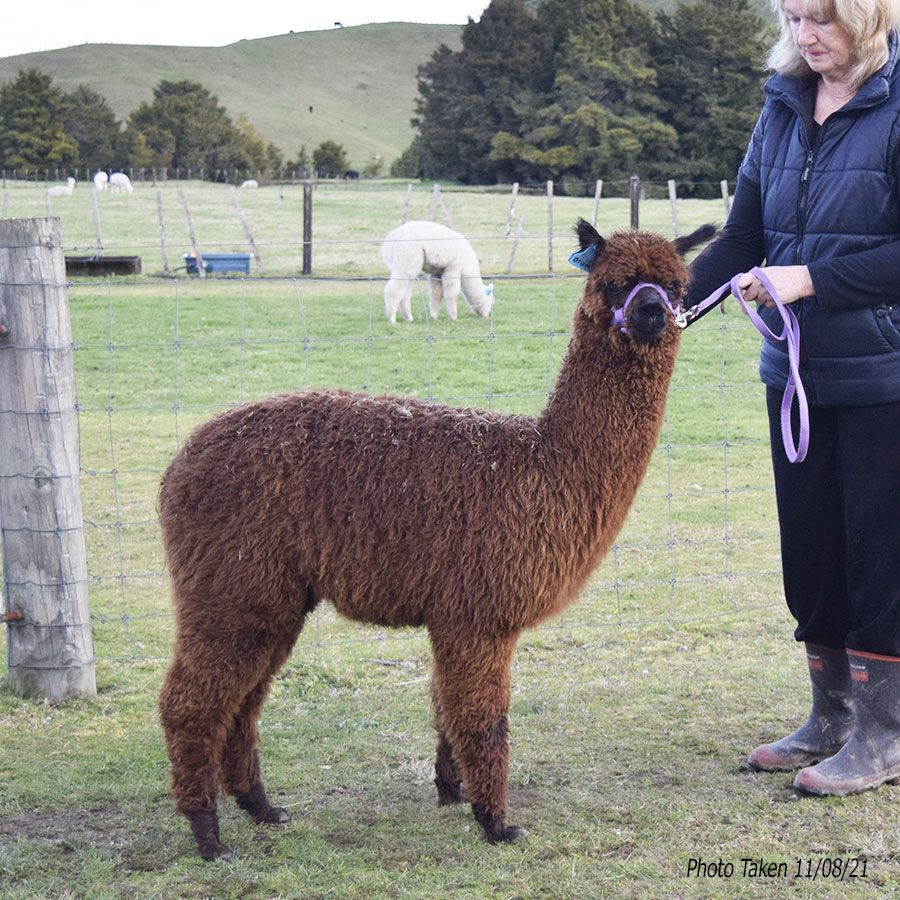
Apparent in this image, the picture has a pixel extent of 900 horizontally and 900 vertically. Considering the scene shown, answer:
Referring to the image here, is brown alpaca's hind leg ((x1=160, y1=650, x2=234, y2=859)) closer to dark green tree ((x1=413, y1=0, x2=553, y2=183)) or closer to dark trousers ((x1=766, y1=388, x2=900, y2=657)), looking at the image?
dark trousers ((x1=766, y1=388, x2=900, y2=657))

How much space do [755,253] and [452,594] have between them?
1.55 meters

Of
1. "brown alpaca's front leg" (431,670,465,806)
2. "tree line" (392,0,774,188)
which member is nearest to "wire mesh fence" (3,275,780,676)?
"brown alpaca's front leg" (431,670,465,806)

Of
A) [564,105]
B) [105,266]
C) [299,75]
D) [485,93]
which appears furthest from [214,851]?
[299,75]

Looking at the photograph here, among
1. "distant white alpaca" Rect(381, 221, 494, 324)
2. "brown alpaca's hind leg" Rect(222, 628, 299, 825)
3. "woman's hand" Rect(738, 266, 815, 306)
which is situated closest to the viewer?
"woman's hand" Rect(738, 266, 815, 306)

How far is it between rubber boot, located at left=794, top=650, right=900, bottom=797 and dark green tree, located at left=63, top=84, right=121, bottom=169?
61692 millimetres

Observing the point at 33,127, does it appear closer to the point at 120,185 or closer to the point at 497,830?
the point at 120,185

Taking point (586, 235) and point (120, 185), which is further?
point (120, 185)

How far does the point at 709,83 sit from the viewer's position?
1848 inches

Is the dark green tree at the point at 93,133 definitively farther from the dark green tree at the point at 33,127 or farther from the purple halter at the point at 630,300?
the purple halter at the point at 630,300

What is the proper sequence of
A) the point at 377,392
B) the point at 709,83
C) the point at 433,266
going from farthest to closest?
the point at 709,83
the point at 433,266
the point at 377,392

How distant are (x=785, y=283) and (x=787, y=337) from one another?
208mm

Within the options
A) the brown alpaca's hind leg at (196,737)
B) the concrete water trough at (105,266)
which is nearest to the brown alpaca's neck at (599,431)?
the brown alpaca's hind leg at (196,737)

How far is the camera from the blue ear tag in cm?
299

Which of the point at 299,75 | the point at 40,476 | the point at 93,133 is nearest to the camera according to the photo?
the point at 40,476
